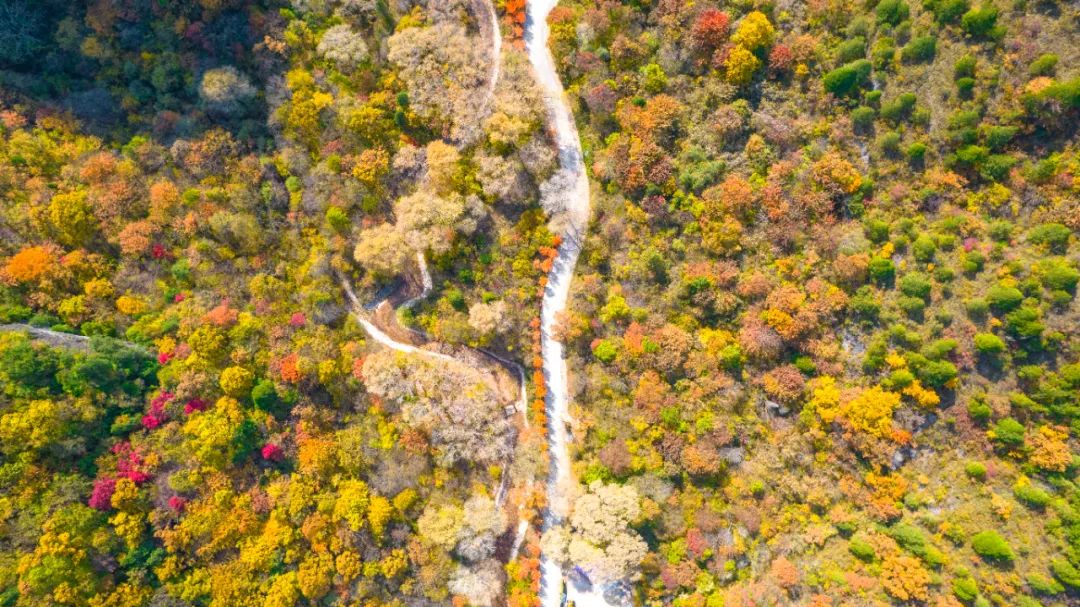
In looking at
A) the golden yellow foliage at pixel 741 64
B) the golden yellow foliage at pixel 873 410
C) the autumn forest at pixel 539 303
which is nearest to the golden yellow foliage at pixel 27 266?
the autumn forest at pixel 539 303

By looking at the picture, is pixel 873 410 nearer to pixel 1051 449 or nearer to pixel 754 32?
pixel 1051 449

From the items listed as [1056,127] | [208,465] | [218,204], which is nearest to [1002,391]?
[1056,127]

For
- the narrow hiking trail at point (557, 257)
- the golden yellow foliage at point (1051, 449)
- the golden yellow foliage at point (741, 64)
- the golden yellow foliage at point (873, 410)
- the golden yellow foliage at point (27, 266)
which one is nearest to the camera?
the golden yellow foliage at point (1051, 449)

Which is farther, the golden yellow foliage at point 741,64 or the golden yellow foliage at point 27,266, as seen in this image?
the golden yellow foliage at point 27,266

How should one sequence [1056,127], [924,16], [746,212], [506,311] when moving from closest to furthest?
[1056,127] < [924,16] < [746,212] < [506,311]

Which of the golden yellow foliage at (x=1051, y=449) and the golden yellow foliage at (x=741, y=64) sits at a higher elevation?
the golden yellow foliage at (x=741, y=64)

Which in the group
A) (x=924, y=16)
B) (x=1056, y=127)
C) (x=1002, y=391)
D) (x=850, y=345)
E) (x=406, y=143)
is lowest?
(x=1002, y=391)

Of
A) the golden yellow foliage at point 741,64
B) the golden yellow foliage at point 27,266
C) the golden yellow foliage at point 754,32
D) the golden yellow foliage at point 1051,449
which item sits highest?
the golden yellow foliage at point 754,32

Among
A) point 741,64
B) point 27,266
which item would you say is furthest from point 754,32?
point 27,266

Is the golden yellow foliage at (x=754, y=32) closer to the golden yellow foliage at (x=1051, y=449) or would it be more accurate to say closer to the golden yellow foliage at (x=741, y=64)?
the golden yellow foliage at (x=741, y=64)

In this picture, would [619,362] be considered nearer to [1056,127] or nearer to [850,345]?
[850,345]

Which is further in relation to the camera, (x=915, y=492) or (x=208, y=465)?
(x=208, y=465)
